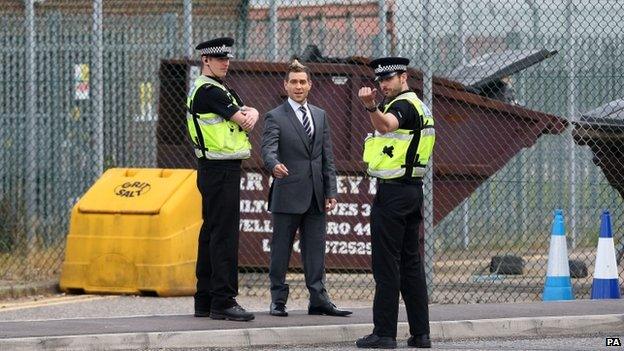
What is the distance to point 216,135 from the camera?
1035 centimetres

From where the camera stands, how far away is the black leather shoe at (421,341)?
382 inches

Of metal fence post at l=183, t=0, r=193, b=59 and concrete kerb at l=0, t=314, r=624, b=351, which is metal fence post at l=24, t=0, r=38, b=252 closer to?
metal fence post at l=183, t=0, r=193, b=59

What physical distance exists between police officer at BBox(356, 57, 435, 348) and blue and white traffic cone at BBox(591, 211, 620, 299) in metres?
3.06

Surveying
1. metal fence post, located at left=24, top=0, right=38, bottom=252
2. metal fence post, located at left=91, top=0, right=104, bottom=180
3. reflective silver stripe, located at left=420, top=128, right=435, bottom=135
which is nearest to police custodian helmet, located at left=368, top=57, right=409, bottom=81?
reflective silver stripe, located at left=420, top=128, right=435, bottom=135

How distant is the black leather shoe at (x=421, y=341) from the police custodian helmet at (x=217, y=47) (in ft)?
7.56

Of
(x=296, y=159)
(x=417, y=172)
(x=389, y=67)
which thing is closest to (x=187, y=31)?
(x=296, y=159)

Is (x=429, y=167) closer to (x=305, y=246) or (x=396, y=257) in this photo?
(x=305, y=246)

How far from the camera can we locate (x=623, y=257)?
14.0 m

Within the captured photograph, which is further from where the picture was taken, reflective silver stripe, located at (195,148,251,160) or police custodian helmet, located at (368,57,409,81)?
reflective silver stripe, located at (195,148,251,160)

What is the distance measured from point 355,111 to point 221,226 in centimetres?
366

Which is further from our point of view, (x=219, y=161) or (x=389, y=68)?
(x=219, y=161)

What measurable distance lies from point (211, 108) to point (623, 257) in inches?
204

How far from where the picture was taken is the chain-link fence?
13602 millimetres

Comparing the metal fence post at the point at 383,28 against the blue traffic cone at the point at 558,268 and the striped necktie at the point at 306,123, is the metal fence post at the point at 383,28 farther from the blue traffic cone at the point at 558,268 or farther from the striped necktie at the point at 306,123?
the striped necktie at the point at 306,123
